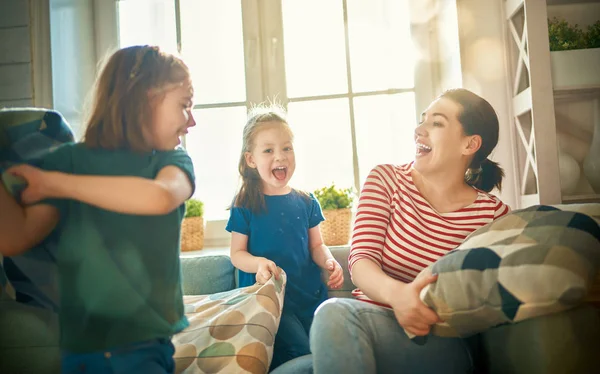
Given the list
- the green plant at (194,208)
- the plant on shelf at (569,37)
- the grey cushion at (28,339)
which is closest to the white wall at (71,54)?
the green plant at (194,208)

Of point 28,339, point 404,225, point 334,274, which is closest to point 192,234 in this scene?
point 334,274

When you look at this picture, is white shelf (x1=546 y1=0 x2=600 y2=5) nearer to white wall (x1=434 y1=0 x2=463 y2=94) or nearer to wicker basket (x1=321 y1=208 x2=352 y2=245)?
white wall (x1=434 y1=0 x2=463 y2=94)

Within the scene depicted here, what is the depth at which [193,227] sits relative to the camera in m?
→ 1.47

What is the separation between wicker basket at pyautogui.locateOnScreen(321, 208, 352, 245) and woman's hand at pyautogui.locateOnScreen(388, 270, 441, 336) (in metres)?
0.71

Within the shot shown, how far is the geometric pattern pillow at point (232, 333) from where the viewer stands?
823 millimetres

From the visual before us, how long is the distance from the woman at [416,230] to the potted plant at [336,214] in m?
0.45

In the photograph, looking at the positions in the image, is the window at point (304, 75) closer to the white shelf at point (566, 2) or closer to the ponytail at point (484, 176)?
the white shelf at point (566, 2)

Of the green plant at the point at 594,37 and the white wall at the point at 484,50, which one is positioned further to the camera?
the white wall at the point at 484,50

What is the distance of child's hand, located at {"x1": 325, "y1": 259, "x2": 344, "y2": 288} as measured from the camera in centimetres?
112

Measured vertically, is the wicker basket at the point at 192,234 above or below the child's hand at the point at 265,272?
above

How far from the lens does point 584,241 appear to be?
0.59 m

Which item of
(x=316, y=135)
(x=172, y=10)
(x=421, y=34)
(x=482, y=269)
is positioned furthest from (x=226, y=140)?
(x=482, y=269)

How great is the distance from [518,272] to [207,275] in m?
0.74

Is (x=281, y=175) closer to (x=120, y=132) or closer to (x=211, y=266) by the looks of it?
(x=211, y=266)
